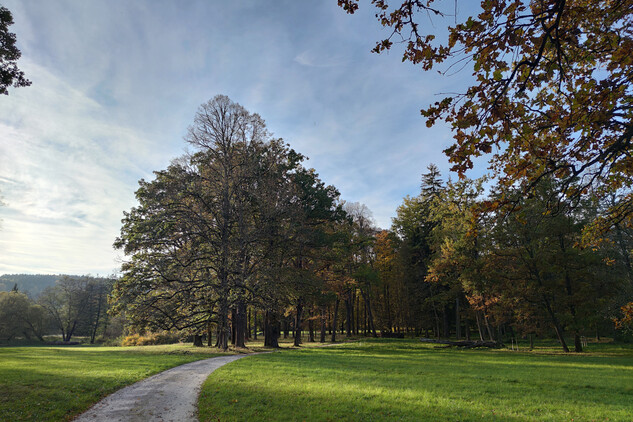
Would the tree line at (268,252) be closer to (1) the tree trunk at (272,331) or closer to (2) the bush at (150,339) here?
(1) the tree trunk at (272,331)

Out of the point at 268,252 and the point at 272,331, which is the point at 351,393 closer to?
the point at 268,252

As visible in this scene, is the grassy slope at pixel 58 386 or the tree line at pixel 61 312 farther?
the tree line at pixel 61 312

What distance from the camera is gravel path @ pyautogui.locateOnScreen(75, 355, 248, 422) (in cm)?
734

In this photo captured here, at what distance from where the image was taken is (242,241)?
71.2 ft

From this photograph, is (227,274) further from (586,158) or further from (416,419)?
(586,158)

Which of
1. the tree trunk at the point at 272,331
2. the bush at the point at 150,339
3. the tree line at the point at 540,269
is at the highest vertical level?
the tree line at the point at 540,269

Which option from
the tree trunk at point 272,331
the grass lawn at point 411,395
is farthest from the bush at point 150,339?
the grass lawn at point 411,395

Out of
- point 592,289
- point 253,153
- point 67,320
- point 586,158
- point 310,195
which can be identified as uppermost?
point 253,153

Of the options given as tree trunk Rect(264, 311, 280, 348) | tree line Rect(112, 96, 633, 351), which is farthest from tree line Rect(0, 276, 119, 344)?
tree line Rect(112, 96, 633, 351)

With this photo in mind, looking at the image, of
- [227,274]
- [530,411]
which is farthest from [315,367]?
[227,274]

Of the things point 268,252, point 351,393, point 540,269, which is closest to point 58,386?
point 351,393

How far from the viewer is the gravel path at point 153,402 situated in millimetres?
7336

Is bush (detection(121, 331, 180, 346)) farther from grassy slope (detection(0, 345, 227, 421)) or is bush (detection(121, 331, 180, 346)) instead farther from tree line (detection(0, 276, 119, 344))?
tree line (detection(0, 276, 119, 344))

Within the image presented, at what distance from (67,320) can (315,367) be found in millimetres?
73057
